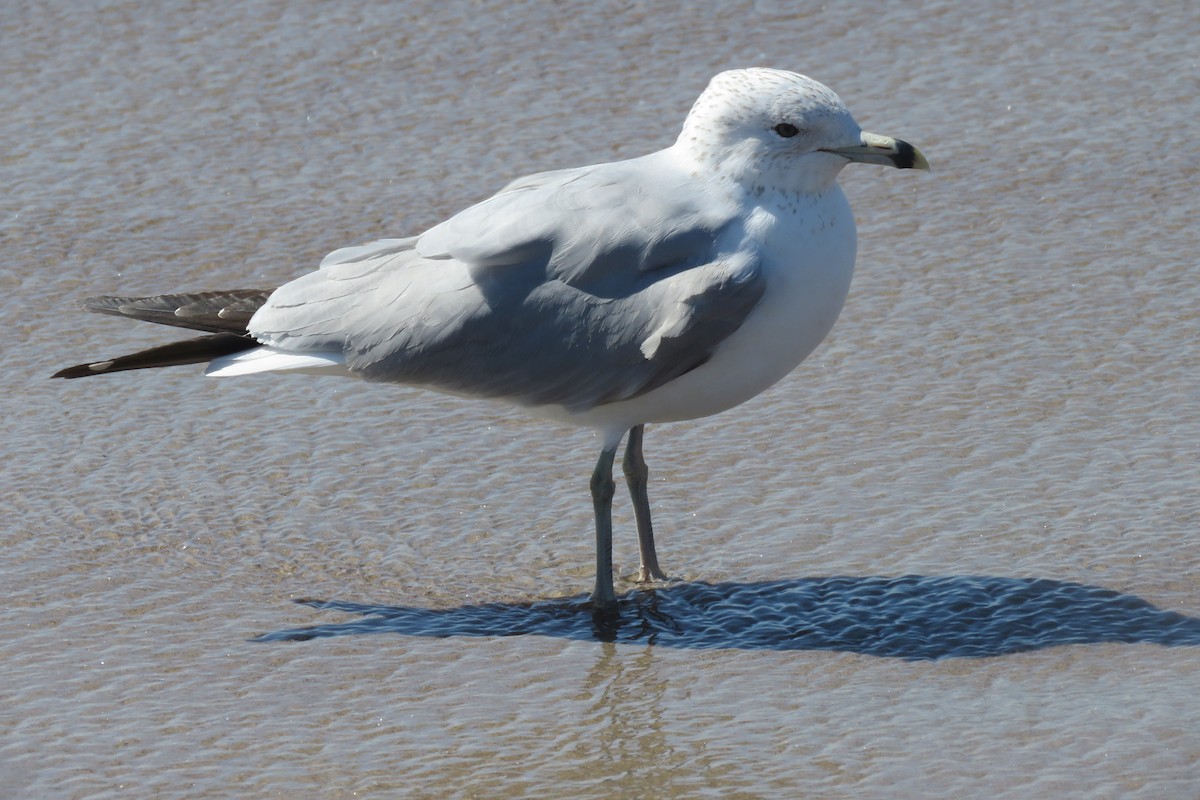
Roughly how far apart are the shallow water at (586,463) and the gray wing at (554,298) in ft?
1.64

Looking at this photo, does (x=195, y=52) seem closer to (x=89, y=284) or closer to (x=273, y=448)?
(x=89, y=284)

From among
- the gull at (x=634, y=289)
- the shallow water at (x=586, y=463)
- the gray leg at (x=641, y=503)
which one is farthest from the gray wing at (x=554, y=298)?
the shallow water at (x=586, y=463)

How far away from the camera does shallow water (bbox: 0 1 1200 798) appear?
11.7ft

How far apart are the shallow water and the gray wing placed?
50 centimetres

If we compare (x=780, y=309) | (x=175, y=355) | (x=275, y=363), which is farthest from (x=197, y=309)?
(x=780, y=309)

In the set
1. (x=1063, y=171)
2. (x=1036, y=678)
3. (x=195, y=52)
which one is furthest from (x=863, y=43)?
(x=1036, y=678)

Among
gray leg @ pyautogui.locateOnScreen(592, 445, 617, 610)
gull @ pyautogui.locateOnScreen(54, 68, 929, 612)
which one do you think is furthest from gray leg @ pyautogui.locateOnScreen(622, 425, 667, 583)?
gray leg @ pyautogui.locateOnScreen(592, 445, 617, 610)

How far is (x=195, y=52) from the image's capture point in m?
7.27

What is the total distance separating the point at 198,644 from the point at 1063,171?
3.58 metres

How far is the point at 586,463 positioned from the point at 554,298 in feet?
2.74

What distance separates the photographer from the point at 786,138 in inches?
163

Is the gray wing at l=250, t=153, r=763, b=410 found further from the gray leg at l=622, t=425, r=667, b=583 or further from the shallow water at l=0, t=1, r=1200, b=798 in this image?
the shallow water at l=0, t=1, r=1200, b=798

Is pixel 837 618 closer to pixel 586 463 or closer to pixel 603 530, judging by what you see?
pixel 603 530

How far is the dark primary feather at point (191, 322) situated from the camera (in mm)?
4375
